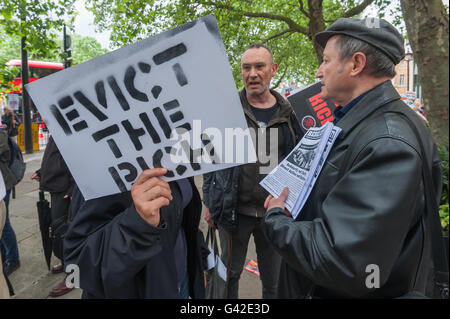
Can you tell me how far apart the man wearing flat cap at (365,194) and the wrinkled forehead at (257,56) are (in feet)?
4.47

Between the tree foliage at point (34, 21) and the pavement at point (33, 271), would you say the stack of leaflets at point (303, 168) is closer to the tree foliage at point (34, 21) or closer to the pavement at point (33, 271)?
the pavement at point (33, 271)

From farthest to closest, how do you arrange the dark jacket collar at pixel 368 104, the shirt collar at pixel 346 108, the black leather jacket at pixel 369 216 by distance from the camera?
the shirt collar at pixel 346 108
the dark jacket collar at pixel 368 104
the black leather jacket at pixel 369 216

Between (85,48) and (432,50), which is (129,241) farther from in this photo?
(85,48)

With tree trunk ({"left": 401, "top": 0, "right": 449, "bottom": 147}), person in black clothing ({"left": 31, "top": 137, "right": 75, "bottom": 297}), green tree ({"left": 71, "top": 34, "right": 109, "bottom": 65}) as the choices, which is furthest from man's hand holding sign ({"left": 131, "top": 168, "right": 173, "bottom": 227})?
green tree ({"left": 71, "top": 34, "right": 109, "bottom": 65})

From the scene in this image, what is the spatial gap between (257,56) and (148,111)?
187cm

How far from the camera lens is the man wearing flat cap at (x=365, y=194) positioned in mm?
950

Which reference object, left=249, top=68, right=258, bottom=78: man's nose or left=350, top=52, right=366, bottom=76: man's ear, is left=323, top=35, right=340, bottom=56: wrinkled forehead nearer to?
left=350, top=52, right=366, bottom=76: man's ear

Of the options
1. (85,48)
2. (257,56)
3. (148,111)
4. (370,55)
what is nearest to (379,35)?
(370,55)

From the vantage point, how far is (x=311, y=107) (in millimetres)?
2246

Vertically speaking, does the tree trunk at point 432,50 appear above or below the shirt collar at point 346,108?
above

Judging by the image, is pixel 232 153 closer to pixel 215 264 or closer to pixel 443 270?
pixel 443 270

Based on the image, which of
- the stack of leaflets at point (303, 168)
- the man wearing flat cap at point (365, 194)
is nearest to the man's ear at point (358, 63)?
the man wearing flat cap at point (365, 194)

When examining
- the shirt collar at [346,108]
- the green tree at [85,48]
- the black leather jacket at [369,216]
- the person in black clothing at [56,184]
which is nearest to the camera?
the black leather jacket at [369,216]

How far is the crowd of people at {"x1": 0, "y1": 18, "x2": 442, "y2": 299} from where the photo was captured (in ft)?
3.14
